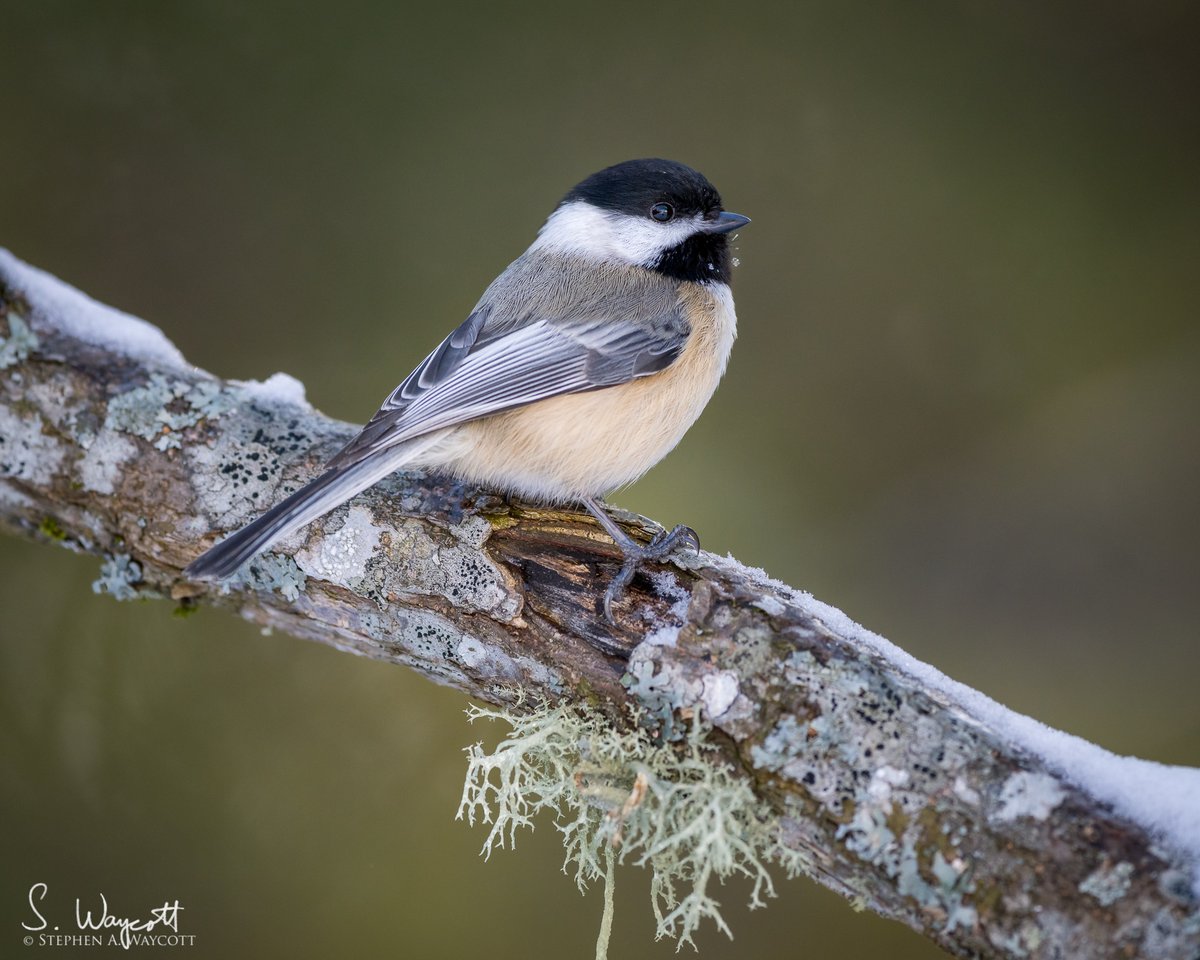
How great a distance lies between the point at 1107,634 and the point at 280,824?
2.64m

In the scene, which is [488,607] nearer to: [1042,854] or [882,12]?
[1042,854]

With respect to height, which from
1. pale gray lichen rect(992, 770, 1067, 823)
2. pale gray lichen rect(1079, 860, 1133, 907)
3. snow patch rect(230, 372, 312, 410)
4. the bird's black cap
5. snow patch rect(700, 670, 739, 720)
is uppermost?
the bird's black cap

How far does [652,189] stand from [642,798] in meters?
1.44

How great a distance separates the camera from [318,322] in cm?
335

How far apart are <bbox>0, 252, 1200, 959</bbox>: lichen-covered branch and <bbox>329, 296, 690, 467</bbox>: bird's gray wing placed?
183mm

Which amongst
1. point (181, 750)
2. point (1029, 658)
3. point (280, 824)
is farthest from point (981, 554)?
point (181, 750)

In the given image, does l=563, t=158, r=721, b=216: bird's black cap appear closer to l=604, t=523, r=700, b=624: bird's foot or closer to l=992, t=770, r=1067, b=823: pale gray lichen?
l=604, t=523, r=700, b=624: bird's foot

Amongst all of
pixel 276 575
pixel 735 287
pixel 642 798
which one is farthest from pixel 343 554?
pixel 735 287

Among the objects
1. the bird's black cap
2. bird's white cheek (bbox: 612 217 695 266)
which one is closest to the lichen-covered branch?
bird's white cheek (bbox: 612 217 695 266)

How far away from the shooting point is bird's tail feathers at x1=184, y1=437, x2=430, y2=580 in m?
1.68

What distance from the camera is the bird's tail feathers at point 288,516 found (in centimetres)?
168

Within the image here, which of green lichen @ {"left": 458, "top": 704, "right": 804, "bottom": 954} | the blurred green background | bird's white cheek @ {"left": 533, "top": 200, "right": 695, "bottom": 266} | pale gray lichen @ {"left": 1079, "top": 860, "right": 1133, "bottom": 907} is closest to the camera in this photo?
pale gray lichen @ {"left": 1079, "top": 860, "right": 1133, "bottom": 907}

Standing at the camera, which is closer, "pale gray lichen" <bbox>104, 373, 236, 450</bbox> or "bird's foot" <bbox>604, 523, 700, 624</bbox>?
"bird's foot" <bbox>604, 523, 700, 624</bbox>
